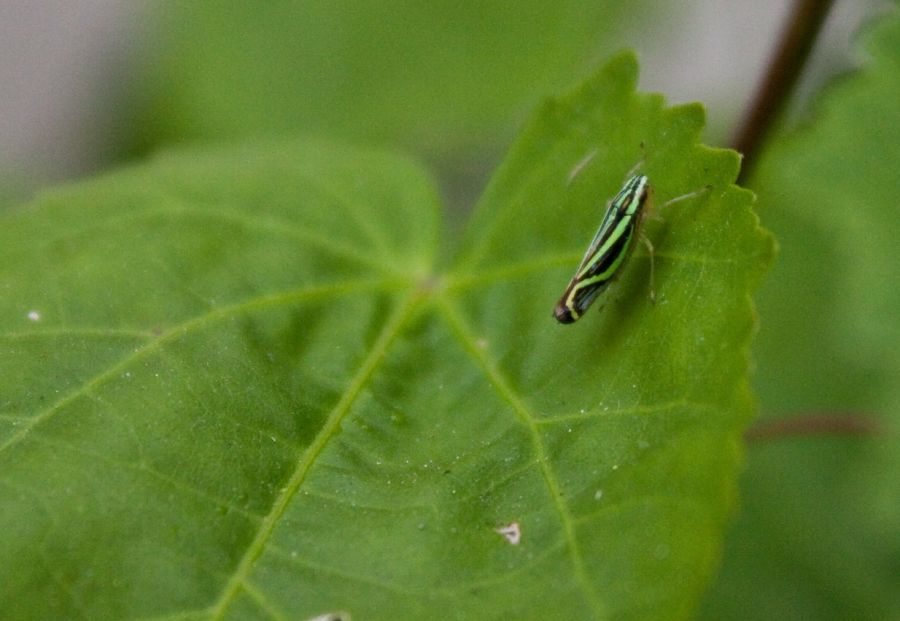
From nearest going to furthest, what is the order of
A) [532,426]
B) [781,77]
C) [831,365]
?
1. [532,426]
2. [781,77]
3. [831,365]

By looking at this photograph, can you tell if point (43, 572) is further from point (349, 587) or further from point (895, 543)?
point (895, 543)

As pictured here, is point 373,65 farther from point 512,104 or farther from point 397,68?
point 512,104

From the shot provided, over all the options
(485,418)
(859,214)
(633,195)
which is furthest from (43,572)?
(859,214)

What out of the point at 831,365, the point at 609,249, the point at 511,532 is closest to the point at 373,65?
the point at 831,365

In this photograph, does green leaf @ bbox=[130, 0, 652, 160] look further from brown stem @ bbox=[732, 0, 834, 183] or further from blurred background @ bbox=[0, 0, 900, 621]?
brown stem @ bbox=[732, 0, 834, 183]

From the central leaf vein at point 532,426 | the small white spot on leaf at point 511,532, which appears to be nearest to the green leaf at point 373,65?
the central leaf vein at point 532,426
